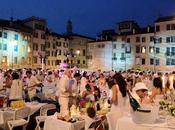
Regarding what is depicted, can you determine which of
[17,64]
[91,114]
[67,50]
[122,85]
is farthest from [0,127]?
[67,50]

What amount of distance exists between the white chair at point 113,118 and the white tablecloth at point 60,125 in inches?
28.7

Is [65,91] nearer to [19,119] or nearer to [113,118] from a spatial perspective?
[19,119]

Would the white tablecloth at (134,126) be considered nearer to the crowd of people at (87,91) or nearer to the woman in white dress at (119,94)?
the crowd of people at (87,91)

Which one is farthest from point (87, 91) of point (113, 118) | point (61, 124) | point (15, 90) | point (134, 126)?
point (134, 126)

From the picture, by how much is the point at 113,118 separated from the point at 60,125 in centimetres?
123

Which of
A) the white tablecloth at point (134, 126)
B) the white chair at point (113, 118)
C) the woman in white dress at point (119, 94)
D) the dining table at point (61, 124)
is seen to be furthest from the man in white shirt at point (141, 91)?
the dining table at point (61, 124)

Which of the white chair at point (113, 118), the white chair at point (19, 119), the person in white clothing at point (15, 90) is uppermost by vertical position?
the person in white clothing at point (15, 90)

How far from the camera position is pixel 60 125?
7.64 m

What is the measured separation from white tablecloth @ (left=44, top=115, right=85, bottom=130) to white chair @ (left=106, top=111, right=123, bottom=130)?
73cm

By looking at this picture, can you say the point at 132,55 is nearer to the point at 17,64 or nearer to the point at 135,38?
the point at 135,38

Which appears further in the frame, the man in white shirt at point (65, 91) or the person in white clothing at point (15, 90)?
the person in white clothing at point (15, 90)

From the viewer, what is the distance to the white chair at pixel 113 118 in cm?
746

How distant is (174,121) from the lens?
6.05 m

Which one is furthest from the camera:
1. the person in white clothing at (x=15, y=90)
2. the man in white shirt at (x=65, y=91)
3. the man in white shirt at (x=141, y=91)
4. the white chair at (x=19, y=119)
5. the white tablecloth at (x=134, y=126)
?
the person in white clothing at (x=15, y=90)
